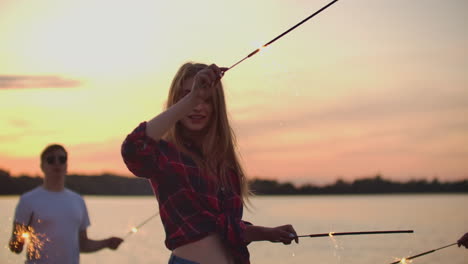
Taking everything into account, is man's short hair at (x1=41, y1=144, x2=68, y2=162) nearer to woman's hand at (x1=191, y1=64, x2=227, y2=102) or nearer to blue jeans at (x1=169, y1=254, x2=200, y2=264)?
blue jeans at (x1=169, y1=254, x2=200, y2=264)

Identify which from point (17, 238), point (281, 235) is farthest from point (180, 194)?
point (17, 238)

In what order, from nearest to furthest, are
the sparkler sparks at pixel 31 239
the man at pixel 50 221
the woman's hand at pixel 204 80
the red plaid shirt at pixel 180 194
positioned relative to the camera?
the woman's hand at pixel 204 80, the red plaid shirt at pixel 180 194, the sparkler sparks at pixel 31 239, the man at pixel 50 221

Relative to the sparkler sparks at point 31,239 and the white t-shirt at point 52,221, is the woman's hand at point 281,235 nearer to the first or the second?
the sparkler sparks at point 31,239

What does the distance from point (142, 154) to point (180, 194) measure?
268mm

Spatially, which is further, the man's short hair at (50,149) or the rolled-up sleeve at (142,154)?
the man's short hair at (50,149)

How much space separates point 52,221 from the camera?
6.86m

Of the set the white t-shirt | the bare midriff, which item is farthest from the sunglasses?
the bare midriff

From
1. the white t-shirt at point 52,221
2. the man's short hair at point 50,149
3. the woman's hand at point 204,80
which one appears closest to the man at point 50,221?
the white t-shirt at point 52,221

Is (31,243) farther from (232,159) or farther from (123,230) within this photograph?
(123,230)

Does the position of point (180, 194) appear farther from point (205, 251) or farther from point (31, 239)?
point (31, 239)

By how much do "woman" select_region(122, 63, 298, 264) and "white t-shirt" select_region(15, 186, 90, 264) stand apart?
3260 millimetres

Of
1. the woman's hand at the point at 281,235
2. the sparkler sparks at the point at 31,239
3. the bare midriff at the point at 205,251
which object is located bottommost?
the sparkler sparks at the point at 31,239

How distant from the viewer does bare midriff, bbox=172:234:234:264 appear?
3.54 metres

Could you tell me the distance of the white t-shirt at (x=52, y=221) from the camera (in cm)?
675
